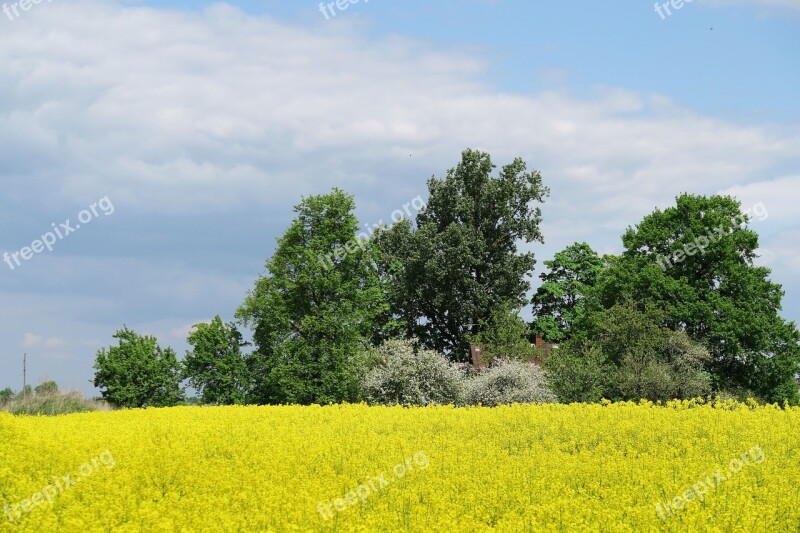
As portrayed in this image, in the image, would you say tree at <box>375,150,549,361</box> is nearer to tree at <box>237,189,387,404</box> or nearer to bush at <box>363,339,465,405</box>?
tree at <box>237,189,387,404</box>

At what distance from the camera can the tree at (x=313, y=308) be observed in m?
39.7

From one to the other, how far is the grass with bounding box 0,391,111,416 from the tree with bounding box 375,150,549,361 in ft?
64.7

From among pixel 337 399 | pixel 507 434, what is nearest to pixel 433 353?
pixel 337 399

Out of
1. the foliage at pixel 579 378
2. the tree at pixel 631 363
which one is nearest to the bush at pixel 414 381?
the foliage at pixel 579 378

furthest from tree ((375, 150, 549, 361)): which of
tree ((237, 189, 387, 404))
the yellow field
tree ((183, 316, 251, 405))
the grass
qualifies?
the yellow field

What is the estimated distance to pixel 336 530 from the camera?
977 cm

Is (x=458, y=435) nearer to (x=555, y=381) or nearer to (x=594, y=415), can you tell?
(x=594, y=415)

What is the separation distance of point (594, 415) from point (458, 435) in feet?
14.8

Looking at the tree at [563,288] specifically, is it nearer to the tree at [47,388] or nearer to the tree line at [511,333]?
the tree line at [511,333]

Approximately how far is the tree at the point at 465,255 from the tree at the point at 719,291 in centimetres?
804

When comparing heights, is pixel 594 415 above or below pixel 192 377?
below

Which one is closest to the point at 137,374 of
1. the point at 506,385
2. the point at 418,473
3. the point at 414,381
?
the point at 414,381

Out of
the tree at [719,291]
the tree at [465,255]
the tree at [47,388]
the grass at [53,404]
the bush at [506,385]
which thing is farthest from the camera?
the tree at [465,255]

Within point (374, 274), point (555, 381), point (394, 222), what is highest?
point (394, 222)
